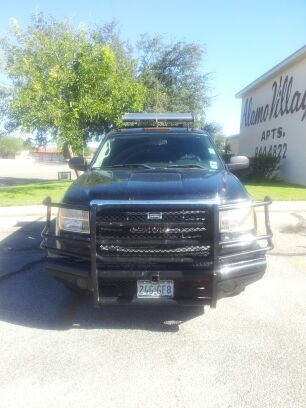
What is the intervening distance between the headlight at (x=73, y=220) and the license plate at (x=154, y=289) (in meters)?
0.70

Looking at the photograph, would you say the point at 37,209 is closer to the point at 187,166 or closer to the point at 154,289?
the point at 187,166

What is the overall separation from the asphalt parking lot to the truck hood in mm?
1263

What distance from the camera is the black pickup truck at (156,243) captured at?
3.28 m

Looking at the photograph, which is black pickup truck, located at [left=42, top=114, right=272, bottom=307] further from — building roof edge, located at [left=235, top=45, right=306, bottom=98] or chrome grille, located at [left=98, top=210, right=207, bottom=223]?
building roof edge, located at [left=235, top=45, right=306, bottom=98]

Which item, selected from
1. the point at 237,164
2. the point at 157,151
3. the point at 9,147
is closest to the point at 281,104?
the point at 237,164

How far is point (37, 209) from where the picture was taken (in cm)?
1024

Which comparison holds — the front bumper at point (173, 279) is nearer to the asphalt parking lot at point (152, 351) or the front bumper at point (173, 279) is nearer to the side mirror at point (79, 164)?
the asphalt parking lot at point (152, 351)

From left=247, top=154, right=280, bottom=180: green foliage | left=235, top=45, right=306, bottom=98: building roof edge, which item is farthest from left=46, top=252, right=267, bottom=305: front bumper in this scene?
left=247, top=154, right=280, bottom=180: green foliage

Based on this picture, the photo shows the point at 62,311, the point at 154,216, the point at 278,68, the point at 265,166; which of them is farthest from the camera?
the point at 278,68

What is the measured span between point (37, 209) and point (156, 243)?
25.0 ft

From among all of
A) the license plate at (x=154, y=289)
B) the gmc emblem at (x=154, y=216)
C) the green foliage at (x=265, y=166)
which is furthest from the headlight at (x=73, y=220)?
the green foliage at (x=265, y=166)

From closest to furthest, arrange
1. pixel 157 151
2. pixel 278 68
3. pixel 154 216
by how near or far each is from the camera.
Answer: pixel 154 216, pixel 157 151, pixel 278 68

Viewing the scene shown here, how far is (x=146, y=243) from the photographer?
3.28 m

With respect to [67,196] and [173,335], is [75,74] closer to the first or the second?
[67,196]
